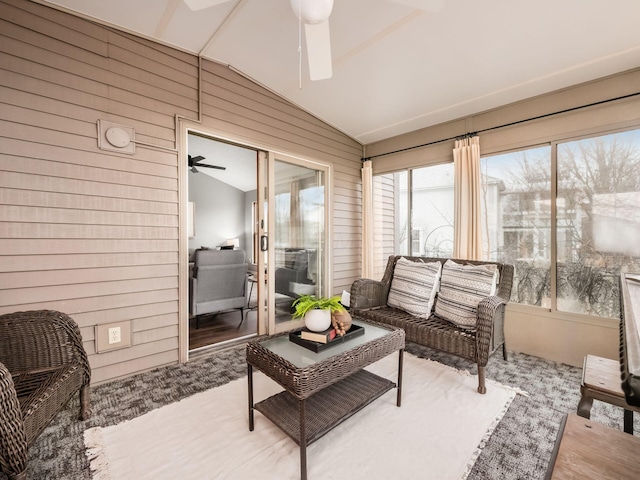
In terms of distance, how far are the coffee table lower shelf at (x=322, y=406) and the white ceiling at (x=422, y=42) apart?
2.61 meters

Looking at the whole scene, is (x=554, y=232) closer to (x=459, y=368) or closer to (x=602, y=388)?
(x=459, y=368)

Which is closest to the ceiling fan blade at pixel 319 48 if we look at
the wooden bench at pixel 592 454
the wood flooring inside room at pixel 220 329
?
the wooden bench at pixel 592 454

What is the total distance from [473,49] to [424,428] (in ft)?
9.18

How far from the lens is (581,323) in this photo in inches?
101

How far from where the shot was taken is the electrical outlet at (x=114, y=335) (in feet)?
7.46

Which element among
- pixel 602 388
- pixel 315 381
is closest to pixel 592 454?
pixel 602 388

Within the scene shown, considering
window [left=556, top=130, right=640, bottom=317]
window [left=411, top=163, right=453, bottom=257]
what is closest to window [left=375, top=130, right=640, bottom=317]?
window [left=556, top=130, right=640, bottom=317]

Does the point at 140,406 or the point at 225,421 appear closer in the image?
the point at 225,421

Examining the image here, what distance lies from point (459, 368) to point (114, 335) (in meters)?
2.84

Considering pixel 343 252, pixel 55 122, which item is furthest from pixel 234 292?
pixel 55 122

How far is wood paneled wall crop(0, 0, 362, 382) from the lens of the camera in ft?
6.40

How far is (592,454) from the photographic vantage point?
2.79 ft

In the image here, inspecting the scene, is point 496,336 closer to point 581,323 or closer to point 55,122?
point 581,323

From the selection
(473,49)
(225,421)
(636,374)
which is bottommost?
(225,421)
